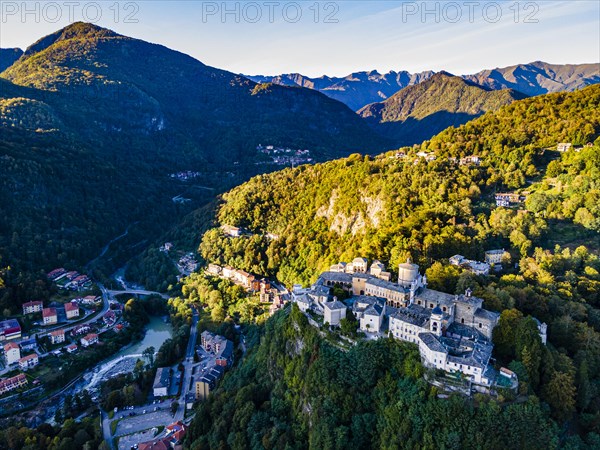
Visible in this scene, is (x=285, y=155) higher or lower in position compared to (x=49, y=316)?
higher

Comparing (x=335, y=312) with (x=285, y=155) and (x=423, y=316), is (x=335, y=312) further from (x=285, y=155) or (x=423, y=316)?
(x=285, y=155)

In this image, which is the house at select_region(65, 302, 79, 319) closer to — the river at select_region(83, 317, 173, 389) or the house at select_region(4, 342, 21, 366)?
the river at select_region(83, 317, 173, 389)

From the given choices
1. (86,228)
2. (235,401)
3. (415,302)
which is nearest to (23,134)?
(86,228)

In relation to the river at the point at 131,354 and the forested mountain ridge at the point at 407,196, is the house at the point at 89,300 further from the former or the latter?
the forested mountain ridge at the point at 407,196

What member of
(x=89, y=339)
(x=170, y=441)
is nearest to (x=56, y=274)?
(x=89, y=339)

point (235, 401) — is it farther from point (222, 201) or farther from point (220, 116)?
point (220, 116)
